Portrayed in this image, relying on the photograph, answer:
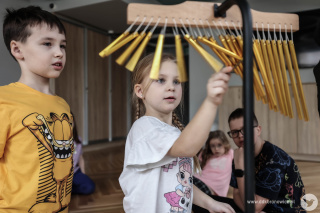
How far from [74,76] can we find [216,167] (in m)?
3.84

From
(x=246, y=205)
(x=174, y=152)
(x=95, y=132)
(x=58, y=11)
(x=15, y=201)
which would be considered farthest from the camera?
(x=95, y=132)

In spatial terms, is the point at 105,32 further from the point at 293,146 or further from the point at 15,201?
the point at 15,201

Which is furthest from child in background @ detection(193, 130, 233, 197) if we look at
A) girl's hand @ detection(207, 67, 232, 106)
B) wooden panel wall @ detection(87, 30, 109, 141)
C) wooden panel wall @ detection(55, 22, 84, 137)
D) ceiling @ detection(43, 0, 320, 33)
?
wooden panel wall @ detection(87, 30, 109, 141)

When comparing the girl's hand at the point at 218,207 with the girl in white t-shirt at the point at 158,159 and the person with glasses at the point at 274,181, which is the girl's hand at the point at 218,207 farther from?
the person with glasses at the point at 274,181

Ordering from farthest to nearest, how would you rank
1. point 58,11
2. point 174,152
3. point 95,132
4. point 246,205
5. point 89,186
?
point 95,132, point 58,11, point 89,186, point 174,152, point 246,205

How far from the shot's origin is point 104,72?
21.0 feet

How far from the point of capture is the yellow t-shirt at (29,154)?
2.79 ft

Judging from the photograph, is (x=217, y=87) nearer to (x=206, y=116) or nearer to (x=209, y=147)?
(x=206, y=116)

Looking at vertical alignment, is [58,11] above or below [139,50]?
above

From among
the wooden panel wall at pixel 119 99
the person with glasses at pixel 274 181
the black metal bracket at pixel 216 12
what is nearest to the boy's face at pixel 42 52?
the black metal bracket at pixel 216 12

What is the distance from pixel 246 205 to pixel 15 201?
664 millimetres

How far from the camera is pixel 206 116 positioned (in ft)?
1.91

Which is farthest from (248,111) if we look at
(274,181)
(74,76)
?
(74,76)

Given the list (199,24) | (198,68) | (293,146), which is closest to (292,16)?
(199,24)
